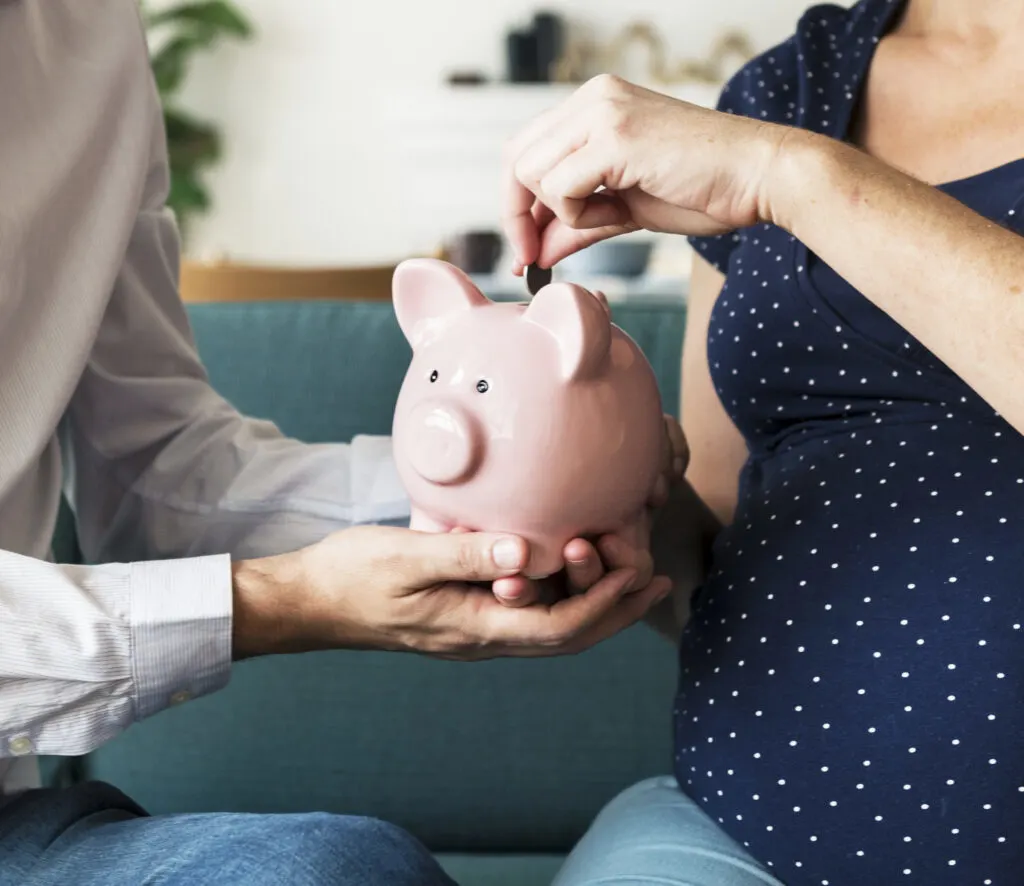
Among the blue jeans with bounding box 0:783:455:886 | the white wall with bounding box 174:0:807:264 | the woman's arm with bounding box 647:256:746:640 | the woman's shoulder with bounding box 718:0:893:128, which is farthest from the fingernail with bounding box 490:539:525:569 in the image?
the white wall with bounding box 174:0:807:264

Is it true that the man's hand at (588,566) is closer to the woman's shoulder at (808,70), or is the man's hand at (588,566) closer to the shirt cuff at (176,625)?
the shirt cuff at (176,625)

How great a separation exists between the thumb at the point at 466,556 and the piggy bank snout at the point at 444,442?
0.04m

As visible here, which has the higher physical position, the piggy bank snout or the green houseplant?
the piggy bank snout

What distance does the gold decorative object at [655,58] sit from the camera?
16.8 ft

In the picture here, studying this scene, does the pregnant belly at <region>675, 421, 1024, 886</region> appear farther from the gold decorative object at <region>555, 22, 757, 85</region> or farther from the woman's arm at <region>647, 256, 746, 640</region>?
the gold decorative object at <region>555, 22, 757, 85</region>

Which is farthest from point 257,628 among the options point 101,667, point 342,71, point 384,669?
point 342,71

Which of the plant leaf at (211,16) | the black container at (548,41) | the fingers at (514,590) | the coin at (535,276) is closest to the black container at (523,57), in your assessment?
the black container at (548,41)

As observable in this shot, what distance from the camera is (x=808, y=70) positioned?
Answer: 989 mm

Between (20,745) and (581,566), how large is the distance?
353 mm

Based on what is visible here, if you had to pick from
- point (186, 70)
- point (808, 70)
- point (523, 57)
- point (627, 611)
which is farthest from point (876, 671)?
point (186, 70)

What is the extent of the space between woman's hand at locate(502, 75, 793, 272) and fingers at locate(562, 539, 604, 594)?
0.22 metres

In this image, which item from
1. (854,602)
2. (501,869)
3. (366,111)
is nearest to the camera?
(854,602)

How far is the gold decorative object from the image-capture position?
5121mm

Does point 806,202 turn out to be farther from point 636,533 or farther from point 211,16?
point 211,16
